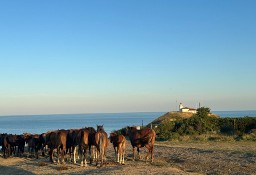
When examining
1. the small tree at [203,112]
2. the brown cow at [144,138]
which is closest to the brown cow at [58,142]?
the brown cow at [144,138]

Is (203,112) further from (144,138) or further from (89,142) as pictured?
(89,142)

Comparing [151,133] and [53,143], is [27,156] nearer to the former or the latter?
[53,143]

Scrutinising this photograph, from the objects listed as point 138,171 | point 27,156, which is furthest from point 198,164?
point 27,156

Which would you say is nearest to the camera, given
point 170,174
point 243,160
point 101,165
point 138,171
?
point 170,174

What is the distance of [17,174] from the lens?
62.2 ft

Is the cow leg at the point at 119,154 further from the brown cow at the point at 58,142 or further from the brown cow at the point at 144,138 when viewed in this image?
the brown cow at the point at 58,142

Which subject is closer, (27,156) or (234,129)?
(27,156)

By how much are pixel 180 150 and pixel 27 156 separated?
35.2ft

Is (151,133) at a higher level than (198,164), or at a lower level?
higher

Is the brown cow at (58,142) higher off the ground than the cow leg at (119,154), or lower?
higher

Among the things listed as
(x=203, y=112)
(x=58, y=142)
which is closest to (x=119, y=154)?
(x=58, y=142)

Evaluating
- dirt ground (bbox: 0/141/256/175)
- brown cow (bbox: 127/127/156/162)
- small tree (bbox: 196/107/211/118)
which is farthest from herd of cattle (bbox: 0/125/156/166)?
small tree (bbox: 196/107/211/118)

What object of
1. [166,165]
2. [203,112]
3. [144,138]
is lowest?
[166,165]

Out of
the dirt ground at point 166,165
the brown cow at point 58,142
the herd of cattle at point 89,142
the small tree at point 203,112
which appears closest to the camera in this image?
the dirt ground at point 166,165
